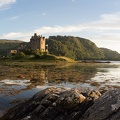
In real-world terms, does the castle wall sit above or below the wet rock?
above

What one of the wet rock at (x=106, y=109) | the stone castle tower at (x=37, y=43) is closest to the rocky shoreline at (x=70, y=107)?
the wet rock at (x=106, y=109)

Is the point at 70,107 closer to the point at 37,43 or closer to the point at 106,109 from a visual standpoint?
the point at 106,109

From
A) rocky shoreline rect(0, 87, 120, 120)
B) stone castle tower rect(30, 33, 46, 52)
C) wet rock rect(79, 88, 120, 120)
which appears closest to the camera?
wet rock rect(79, 88, 120, 120)

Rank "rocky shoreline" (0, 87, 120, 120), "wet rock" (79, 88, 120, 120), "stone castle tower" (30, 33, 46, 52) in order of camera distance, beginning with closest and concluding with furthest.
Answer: "wet rock" (79, 88, 120, 120)
"rocky shoreline" (0, 87, 120, 120)
"stone castle tower" (30, 33, 46, 52)

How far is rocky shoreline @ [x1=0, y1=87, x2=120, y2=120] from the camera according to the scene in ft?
41.8

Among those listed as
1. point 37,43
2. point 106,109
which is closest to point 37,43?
Result: point 37,43

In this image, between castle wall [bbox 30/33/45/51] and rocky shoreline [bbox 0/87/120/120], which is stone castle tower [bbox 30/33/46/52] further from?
rocky shoreline [bbox 0/87/120/120]

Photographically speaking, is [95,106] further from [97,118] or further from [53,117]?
[53,117]

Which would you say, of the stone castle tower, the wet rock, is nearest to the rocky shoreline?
the wet rock

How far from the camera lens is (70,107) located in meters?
15.1

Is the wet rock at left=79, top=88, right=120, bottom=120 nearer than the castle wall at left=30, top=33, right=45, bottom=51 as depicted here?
Yes

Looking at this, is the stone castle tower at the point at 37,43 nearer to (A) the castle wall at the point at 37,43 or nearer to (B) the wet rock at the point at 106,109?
(A) the castle wall at the point at 37,43

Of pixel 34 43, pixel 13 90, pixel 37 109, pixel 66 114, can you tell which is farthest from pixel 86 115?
pixel 34 43

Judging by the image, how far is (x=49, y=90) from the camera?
18719 mm
